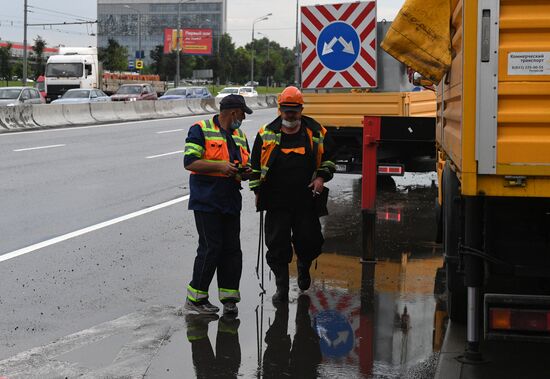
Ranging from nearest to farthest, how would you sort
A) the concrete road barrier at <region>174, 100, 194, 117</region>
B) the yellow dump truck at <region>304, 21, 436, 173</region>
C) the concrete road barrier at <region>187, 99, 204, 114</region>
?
the yellow dump truck at <region>304, 21, 436, 173</region> < the concrete road barrier at <region>174, 100, 194, 117</region> < the concrete road barrier at <region>187, 99, 204, 114</region>

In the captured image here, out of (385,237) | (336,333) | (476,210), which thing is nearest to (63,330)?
(336,333)

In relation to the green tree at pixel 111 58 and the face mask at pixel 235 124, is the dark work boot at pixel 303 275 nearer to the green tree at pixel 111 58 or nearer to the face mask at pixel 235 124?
the face mask at pixel 235 124

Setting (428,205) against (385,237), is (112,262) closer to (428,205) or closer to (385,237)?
(385,237)

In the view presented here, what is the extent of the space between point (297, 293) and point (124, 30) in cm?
17677

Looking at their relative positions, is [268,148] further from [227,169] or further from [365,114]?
[365,114]

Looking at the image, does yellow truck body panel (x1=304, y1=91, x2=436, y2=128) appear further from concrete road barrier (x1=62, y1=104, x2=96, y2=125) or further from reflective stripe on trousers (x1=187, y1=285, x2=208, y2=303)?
concrete road barrier (x1=62, y1=104, x2=96, y2=125)

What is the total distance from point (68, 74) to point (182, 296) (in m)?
43.0

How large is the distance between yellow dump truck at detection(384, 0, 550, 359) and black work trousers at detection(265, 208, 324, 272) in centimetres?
264

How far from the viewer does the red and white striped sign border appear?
40.9 ft

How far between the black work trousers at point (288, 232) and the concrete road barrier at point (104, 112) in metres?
28.5

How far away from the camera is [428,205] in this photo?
13734 mm

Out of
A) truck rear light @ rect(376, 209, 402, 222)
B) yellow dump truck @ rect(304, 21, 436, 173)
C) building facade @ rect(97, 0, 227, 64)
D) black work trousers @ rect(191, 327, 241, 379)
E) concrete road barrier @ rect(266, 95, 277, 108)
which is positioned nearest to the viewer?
black work trousers @ rect(191, 327, 241, 379)

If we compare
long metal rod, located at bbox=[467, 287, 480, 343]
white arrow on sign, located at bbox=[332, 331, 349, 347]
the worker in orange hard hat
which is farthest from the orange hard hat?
long metal rod, located at bbox=[467, 287, 480, 343]

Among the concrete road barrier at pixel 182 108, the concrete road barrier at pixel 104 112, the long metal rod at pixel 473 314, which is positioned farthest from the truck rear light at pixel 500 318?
the concrete road barrier at pixel 182 108
